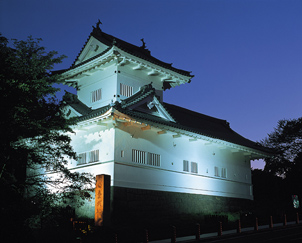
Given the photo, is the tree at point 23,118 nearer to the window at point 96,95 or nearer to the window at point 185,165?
the window at point 96,95

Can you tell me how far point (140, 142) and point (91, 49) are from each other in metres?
8.49

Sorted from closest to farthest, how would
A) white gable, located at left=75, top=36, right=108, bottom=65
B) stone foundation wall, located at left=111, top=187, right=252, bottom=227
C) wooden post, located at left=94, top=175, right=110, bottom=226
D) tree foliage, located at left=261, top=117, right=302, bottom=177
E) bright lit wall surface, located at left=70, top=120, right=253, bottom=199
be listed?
wooden post, located at left=94, top=175, right=110, bottom=226 → stone foundation wall, located at left=111, top=187, right=252, bottom=227 → bright lit wall surface, located at left=70, top=120, right=253, bottom=199 → white gable, located at left=75, top=36, right=108, bottom=65 → tree foliage, located at left=261, top=117, right=302, bottom=177

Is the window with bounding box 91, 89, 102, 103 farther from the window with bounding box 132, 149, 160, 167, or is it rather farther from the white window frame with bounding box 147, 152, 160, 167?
the white window frame with bounding box 147, 152, 160, 167

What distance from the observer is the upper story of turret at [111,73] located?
75.3 ft

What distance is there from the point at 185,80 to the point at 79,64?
8.42 m

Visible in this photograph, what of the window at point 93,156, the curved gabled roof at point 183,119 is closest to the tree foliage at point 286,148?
the curved gabled roof at point 183,119

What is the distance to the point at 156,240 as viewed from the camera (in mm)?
17953

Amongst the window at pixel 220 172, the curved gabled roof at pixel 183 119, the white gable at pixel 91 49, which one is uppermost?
the white gable at pixel 91 49

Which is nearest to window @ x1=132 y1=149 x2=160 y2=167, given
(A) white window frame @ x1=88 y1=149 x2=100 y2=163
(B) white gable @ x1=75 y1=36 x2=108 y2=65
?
(A) white window frame @ x1=88 y1=149 x2=100 y2=163

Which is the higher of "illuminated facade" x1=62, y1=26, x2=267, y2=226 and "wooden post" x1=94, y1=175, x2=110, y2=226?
"illuminated facade" x1=62, y1=26, x2=267, y2=226

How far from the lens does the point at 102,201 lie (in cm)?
1697

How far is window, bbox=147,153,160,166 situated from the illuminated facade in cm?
7

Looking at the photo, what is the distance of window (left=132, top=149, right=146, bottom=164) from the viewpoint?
21331 mm

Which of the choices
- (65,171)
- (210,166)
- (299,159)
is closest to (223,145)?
(210,166)
